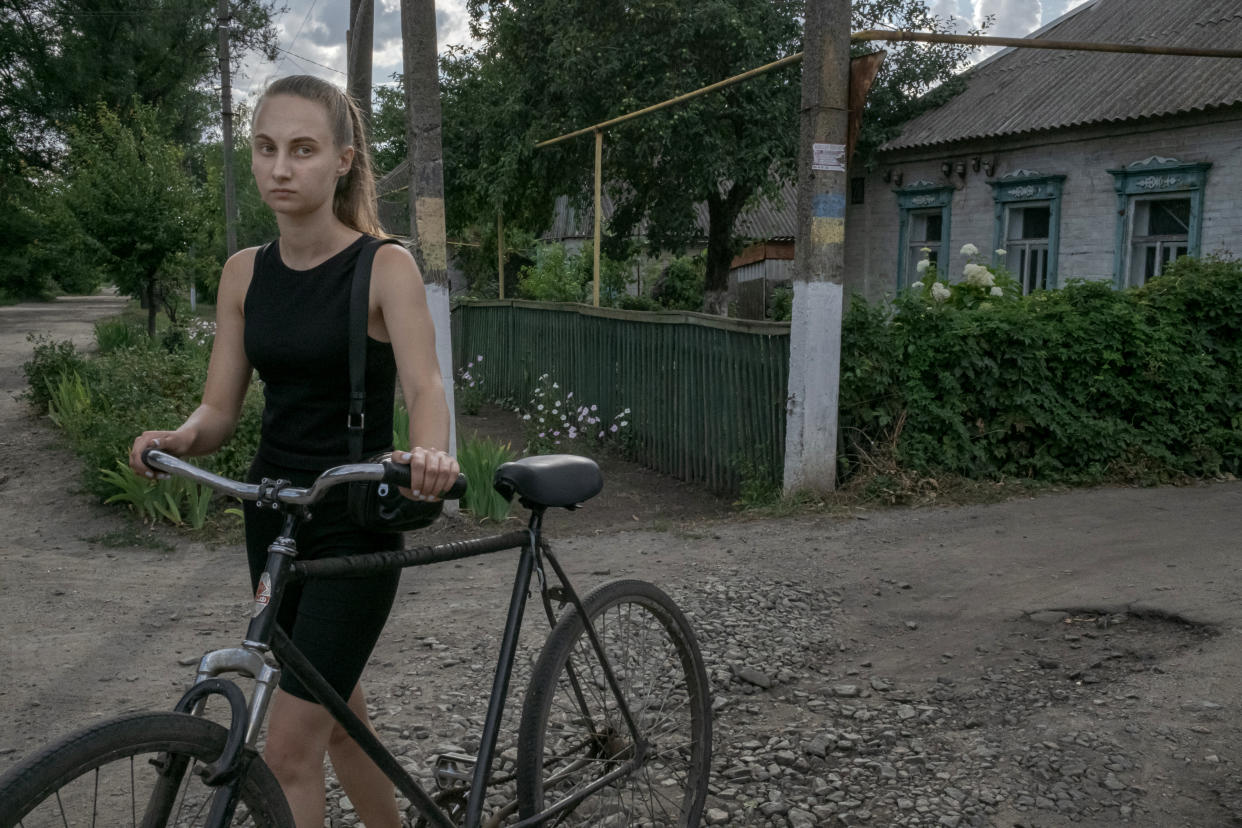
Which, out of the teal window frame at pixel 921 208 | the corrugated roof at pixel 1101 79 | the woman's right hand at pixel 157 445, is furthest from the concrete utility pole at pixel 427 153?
the teal window frame at pixel 921 208

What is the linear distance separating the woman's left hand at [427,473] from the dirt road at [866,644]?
6.13 ft

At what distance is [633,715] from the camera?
286 centimetres

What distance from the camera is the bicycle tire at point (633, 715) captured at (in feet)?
8.70

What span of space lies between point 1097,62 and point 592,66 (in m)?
7.89

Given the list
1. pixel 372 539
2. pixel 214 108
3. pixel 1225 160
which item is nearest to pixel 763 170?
pixel 1225 160

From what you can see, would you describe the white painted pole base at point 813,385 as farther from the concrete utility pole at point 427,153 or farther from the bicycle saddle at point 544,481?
the bicycle saddle at point 544,481

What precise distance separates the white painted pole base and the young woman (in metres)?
5.79

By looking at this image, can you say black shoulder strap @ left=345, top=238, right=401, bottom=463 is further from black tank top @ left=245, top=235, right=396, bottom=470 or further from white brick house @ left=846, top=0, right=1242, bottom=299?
white brick house @ left=846, top=0, right=1242, bottom=299

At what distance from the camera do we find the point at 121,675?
4617 mm

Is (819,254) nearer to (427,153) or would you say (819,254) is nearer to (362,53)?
(427,153)

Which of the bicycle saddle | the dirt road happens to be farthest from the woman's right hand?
the dirt road

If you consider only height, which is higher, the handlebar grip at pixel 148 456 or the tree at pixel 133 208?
the tree at pixel 133 208

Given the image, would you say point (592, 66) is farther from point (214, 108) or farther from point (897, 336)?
point (214, 108)

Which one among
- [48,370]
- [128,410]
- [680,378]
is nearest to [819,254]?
[680,378]
